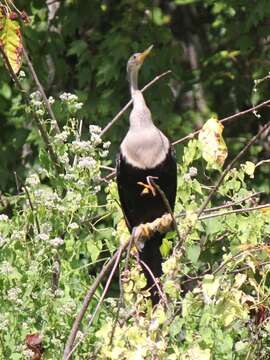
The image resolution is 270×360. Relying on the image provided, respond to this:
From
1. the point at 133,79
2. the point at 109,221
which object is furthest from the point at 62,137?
the point at 109,221

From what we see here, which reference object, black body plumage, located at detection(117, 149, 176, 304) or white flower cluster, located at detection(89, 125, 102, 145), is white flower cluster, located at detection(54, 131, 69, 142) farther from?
black body plumage, located at detection(117, 149, 176, 304)

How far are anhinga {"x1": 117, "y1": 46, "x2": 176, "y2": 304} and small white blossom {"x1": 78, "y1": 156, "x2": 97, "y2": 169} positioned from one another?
47 cm

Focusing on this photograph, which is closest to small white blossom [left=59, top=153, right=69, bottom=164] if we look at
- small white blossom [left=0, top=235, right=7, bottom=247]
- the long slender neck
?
small white blossom [left=0, top=235, right=7, bottom=247]

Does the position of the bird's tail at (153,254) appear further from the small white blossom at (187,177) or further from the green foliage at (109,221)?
the small white blossom at (187,177)

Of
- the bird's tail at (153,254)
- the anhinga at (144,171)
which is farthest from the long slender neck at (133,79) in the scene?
the bird's tail at (153,254)

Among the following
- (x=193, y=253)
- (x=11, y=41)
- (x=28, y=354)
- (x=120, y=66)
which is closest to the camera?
(x=28, y=354)

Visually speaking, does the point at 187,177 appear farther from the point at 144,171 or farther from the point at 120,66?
the point at 120,66

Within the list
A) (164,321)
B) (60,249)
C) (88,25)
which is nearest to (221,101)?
(88,25)

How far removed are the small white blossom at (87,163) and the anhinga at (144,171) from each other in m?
0.47

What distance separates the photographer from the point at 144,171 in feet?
14.7

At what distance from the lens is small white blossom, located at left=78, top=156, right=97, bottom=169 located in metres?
3.85

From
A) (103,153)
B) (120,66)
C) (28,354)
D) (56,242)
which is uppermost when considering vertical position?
(103,153)

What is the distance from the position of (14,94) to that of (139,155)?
9.85 ft

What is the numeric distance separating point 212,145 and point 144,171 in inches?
43.3
